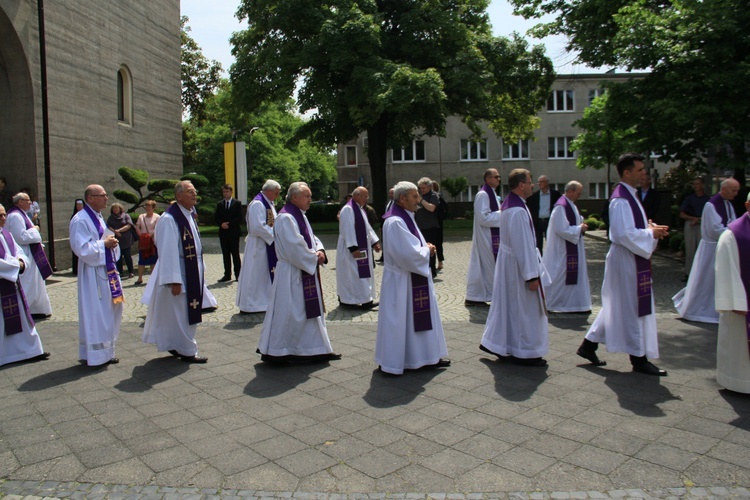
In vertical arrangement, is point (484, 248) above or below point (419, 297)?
above

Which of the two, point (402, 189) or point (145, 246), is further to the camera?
point (145, 246)

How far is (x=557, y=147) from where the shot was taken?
48344mm

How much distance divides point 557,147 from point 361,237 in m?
41.3

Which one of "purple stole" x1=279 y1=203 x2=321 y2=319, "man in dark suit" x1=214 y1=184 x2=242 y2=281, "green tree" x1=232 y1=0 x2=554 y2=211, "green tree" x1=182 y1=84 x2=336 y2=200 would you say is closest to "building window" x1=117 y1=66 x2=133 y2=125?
"green tree" x1=232 y1=0 x2=554 y2=211

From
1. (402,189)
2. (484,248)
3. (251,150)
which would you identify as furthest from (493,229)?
(251,150)

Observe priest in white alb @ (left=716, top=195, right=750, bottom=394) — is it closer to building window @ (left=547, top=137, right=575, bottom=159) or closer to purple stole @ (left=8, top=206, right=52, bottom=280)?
purple stole @ (left=8, top=206, right=52, bottom=280)

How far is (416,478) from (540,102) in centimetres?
2484

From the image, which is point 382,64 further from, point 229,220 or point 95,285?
point 95,285

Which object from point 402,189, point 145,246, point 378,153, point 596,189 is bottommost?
point 145,246

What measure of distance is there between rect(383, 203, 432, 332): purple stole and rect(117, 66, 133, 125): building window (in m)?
18.3

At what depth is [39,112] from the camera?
16.7 meters

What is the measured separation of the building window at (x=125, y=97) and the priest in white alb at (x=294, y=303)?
1738cm

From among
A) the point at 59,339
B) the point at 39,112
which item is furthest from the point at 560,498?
the point at 39,112

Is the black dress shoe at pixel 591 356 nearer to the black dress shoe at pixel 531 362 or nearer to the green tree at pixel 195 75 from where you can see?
the black dress shoe at pixel 531 362
